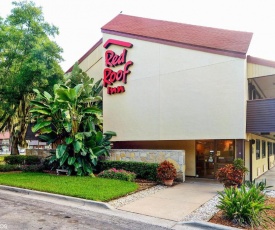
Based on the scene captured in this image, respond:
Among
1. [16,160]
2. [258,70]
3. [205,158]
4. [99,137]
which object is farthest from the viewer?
[16,160]

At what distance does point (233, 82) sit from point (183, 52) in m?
3.12

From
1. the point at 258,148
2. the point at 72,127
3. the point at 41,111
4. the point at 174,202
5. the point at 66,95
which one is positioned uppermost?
the point at 66,95

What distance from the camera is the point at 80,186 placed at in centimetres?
1057

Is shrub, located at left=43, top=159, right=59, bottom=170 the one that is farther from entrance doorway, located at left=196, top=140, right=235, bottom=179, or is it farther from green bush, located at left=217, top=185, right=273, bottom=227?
green bush, located at left=217, top=185, right=273, bottom=227

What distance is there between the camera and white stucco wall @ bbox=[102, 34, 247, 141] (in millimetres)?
11713

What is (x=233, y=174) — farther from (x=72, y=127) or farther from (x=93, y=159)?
(x=72, y=127)

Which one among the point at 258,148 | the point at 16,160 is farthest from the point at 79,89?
the point at 258,148

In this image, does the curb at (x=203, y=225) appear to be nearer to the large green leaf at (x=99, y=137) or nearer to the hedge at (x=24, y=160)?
the large green leaf at (x=99, y=137)

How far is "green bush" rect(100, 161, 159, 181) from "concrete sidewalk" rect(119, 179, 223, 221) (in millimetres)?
1407

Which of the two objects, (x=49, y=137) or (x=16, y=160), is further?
(x=16, y=160)

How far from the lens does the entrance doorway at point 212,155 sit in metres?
14.2

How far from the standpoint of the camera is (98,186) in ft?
34.7

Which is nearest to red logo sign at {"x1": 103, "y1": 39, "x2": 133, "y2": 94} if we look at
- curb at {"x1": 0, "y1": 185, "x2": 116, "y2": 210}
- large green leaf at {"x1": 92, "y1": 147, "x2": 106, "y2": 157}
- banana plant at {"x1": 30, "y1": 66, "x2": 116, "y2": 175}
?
banana plant at {"x1": 30, "y1": 66, "x2": 116, "y2": 175}

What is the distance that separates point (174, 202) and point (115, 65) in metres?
9.76
